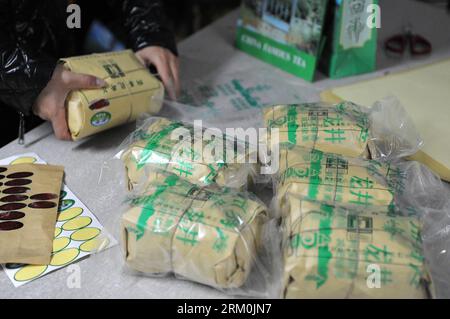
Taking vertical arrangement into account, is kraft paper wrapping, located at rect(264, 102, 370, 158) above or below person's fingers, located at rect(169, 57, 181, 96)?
above

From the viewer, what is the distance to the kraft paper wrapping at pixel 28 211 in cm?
77

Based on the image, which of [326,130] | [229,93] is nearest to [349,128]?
[326,130]

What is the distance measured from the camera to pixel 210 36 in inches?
59.4

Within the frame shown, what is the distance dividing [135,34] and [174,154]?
510 mm

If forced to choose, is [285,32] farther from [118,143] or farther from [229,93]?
[118,143]

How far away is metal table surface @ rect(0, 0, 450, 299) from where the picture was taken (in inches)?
28.8

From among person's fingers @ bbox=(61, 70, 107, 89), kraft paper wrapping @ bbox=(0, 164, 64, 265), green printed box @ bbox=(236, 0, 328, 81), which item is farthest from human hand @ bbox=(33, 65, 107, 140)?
green printed box @ bbox=(236, 0, 328, 81)

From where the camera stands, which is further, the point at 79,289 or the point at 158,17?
the point at 158,17

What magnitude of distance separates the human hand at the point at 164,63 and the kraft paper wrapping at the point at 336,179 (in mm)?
426

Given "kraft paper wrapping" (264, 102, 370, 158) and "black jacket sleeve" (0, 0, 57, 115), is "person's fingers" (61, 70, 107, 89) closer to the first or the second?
"black jacket sleeve" (0, 0, 57, 115)

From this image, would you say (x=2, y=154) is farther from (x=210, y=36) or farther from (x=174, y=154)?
(x=210, y=36)

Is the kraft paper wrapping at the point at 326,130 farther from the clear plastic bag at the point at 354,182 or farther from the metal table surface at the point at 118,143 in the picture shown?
the metal table surface at the point at 118,143

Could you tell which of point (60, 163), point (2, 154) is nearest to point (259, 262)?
point (60, 163)

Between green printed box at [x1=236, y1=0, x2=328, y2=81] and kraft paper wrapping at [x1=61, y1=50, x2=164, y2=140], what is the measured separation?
0.38 metres
